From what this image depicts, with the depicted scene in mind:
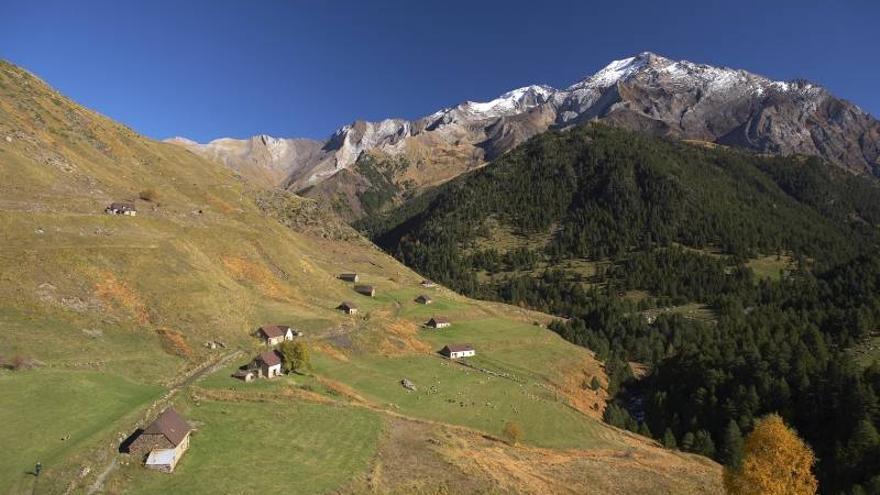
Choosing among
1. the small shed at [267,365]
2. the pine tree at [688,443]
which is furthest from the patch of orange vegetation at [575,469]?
the small shed at [267,365]

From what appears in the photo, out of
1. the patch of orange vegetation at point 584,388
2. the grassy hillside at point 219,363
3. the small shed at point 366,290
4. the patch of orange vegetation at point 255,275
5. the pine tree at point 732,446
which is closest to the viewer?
the grassy hillside at point 219,363

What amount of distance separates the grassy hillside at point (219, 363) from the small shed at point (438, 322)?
2.65m

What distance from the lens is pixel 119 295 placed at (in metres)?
75.7

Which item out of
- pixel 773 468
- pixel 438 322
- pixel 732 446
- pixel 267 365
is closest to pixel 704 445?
pixel 732 446

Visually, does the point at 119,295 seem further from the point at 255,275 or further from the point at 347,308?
the point at 347,308

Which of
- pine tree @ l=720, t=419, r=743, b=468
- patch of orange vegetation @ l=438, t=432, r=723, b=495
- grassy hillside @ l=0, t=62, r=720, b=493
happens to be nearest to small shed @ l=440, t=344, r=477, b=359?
grassy hillside @ l=0, t=62, r=720, b=493

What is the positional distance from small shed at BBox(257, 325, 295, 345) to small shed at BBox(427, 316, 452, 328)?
43.6 m

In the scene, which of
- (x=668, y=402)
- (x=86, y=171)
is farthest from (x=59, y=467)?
(x=668, y=402)

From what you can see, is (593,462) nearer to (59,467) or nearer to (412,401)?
(412,401)

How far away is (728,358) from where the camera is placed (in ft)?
411

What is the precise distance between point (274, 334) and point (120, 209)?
42.5 m

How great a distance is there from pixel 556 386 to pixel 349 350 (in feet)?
131

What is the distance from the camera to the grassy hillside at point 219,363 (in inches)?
1948

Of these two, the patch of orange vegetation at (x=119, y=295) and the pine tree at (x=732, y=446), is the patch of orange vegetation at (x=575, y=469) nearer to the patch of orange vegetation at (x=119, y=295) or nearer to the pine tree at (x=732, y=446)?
the pine tree at (x=732, y=446)
